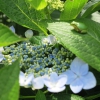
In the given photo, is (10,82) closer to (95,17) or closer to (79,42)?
(79,42)

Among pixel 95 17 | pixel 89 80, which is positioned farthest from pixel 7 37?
pixel 95 17

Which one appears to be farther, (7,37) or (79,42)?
(79,42)

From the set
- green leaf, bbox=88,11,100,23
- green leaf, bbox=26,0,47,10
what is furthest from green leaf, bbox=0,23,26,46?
green leaf, bbox=88,11,100,23

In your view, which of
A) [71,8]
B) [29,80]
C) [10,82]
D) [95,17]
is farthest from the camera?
[95,17]

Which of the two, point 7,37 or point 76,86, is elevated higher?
point 7,37

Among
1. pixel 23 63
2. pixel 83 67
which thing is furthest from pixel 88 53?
pixel 23 63

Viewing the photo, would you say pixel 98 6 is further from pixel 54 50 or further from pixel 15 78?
pixel 15 78

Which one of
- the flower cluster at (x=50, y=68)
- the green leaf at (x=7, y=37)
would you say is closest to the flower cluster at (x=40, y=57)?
the flower cluster at (x=50, y=68)
